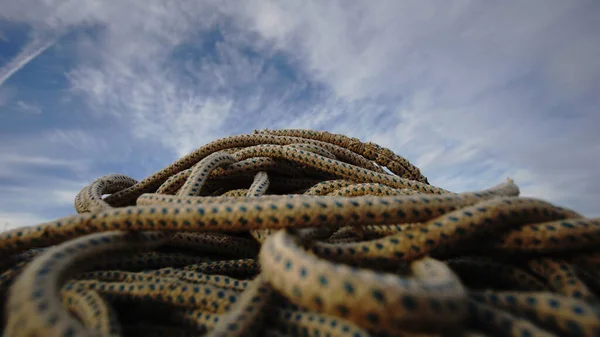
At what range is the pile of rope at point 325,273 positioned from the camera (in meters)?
0.50

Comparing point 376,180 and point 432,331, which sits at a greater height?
point 376,180

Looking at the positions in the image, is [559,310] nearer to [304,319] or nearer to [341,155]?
[304,319]

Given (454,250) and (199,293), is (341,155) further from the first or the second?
(199,293)

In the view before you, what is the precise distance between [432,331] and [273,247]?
0.99ft

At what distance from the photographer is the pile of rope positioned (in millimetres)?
504

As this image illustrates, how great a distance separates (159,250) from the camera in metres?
1.11

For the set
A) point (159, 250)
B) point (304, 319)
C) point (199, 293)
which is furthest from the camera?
point (159, 250)

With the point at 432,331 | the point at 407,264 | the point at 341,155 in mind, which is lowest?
the point at 432,331

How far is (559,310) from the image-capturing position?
546 millimetres

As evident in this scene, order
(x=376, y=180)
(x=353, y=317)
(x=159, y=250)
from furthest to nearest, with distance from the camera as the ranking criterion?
(x=376, y=180), (x=159, y=250), (x=353, y=317)

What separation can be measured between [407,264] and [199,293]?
0.47 m

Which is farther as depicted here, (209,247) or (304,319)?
(209,247)

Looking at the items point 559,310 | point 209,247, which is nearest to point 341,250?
point 559,310

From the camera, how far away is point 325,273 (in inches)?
20.2
